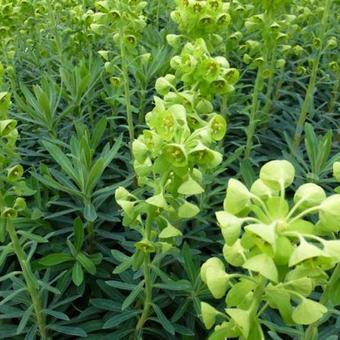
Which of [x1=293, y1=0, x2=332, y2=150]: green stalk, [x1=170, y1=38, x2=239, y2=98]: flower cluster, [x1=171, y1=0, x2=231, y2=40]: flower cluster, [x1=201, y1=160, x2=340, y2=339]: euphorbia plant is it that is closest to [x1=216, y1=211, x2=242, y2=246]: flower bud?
[x1=201, y1=160, x2=340, y2=339]: euphorbia plant

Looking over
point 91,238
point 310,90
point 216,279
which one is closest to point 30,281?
point 91,238

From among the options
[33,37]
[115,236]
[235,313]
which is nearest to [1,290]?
[115,236]

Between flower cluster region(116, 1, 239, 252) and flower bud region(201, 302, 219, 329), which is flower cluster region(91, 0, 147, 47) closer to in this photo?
flower cluster region(116, 1, 239, 252)

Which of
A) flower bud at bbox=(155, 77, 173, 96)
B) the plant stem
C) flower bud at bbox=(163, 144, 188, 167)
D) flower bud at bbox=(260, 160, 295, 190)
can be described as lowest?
the plant stem

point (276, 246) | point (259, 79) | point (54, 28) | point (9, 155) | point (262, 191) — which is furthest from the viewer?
point (54, 28)

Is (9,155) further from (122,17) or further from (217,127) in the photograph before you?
(122,17)

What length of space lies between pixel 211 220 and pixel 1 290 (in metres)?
1.10

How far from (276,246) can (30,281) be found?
4.03 ft

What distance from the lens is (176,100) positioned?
175 centimetres

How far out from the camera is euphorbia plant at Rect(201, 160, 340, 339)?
97 centimetres

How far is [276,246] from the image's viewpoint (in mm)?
981

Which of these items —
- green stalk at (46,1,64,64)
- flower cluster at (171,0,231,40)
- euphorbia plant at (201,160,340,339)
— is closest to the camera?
→ euphorbia plant at (201,160,340,339)

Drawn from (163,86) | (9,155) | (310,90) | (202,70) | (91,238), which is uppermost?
(202,70)

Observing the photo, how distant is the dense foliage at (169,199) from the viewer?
1.10 meters
